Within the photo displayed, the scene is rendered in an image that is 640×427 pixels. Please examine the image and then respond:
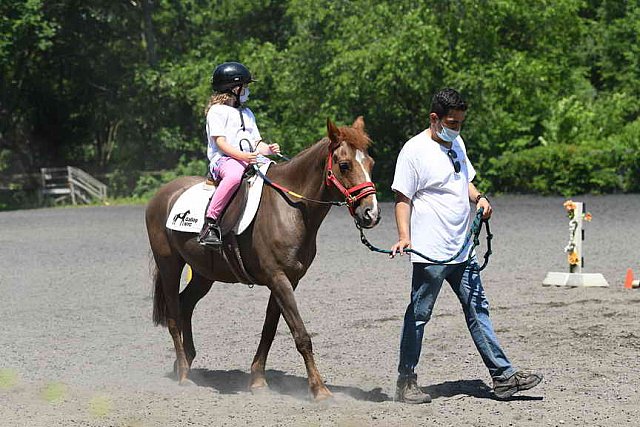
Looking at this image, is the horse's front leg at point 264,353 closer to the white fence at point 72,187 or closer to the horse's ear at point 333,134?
the horse's ear at point 333,134

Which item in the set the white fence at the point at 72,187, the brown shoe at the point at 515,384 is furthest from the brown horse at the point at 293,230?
the white fence at the point at 72,187

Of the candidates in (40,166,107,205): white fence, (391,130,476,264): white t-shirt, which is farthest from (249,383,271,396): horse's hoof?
(40,166,107,205): white fence

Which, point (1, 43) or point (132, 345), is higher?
point (1, 43)

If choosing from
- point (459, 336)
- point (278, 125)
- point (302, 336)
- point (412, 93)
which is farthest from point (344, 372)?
point (278, 125)

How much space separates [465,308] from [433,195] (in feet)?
2.69

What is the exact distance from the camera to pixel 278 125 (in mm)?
34000

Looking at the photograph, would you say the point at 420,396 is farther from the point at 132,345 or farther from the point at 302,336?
the point at 132,345

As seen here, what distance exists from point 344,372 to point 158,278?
1.78 metres

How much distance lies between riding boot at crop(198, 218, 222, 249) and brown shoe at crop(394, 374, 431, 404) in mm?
1668

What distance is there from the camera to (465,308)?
22.1 ft

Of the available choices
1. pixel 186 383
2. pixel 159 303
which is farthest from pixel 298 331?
pixel 159 303

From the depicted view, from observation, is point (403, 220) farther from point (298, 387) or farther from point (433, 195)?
point (298, 387)

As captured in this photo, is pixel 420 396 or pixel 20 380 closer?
pixel 420 396

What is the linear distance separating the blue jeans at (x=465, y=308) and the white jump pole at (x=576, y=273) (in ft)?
19.0
